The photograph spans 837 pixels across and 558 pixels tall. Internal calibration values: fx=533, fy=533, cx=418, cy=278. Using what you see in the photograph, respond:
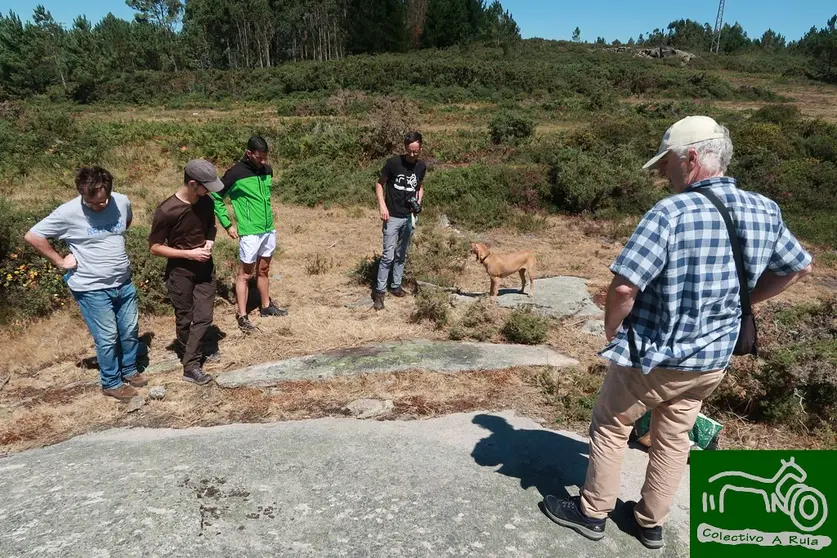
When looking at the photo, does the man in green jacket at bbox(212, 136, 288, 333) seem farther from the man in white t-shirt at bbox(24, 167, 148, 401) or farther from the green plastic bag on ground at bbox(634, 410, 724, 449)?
the green plastic bag on ground at bbox(634, 410, 724, 449)

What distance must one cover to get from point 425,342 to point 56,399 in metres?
3.24

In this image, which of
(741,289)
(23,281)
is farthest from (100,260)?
(741,289)

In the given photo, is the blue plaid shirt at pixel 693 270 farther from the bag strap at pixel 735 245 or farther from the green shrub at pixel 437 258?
the green shrub at pixel 437 258

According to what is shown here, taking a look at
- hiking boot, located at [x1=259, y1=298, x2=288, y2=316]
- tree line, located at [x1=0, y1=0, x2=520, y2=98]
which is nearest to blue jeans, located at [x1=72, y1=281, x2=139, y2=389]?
hiking boot, located at [x1=259, y1=298, x2=288, y2=316]

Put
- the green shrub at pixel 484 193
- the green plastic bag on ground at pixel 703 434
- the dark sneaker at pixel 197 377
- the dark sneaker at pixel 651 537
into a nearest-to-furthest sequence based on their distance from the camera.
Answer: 1. the dark sneaker at pixel 651 537
2. the green plastic bag on ground at pixel 703 434
3. the dark sneaker at pixel 197 377
4. the green shrub at pixel 484 193

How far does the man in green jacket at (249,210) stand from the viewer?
5.23m

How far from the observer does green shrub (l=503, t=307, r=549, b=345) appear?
214 inches

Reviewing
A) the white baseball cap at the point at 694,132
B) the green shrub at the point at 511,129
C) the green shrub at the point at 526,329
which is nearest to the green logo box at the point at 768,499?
the white baseball cap at the point at 694,132

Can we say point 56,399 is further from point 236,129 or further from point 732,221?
point 236,129

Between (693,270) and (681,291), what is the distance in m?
0.10

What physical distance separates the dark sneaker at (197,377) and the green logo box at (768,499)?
3828 millimetres

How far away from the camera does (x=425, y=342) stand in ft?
17.5

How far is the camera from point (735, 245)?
2.07 metres

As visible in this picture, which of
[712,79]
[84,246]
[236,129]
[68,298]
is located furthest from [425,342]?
[712,79]
